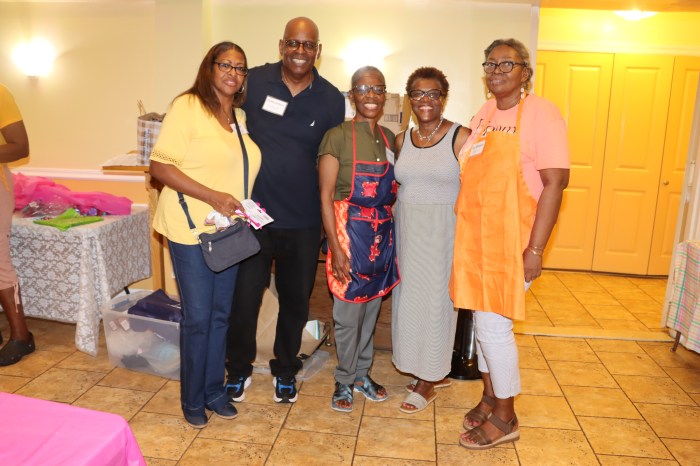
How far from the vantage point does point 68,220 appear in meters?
3.28

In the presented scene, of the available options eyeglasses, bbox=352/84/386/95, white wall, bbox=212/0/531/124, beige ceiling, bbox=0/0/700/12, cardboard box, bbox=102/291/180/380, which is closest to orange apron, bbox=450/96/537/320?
eyeglasses, bbox=352/84/386/95

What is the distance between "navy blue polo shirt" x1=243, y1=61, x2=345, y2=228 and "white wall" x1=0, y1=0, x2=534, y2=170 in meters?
1.58

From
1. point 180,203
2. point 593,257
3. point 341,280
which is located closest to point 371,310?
point 341,280

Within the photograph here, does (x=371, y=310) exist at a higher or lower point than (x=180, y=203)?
lower

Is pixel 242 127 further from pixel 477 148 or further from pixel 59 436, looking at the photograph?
pixel 59 436

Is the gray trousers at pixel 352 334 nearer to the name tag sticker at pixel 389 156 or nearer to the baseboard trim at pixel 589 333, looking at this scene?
the name tag sticker at pixel 389 156

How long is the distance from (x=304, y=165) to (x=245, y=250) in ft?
1.59

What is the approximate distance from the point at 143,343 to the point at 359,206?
1448 mm

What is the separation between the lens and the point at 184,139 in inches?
85.5

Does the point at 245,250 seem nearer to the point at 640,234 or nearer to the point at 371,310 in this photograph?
the point at 371,310

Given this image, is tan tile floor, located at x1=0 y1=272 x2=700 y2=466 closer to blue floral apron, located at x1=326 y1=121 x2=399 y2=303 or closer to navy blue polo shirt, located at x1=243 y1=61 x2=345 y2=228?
blue floral apron, located at x1=326 y1=121 x2=399 y2=303

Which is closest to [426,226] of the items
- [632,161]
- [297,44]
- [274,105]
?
[274,105]

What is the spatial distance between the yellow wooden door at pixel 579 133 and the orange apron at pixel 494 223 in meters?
3.24

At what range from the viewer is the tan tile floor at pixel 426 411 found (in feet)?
7.68
